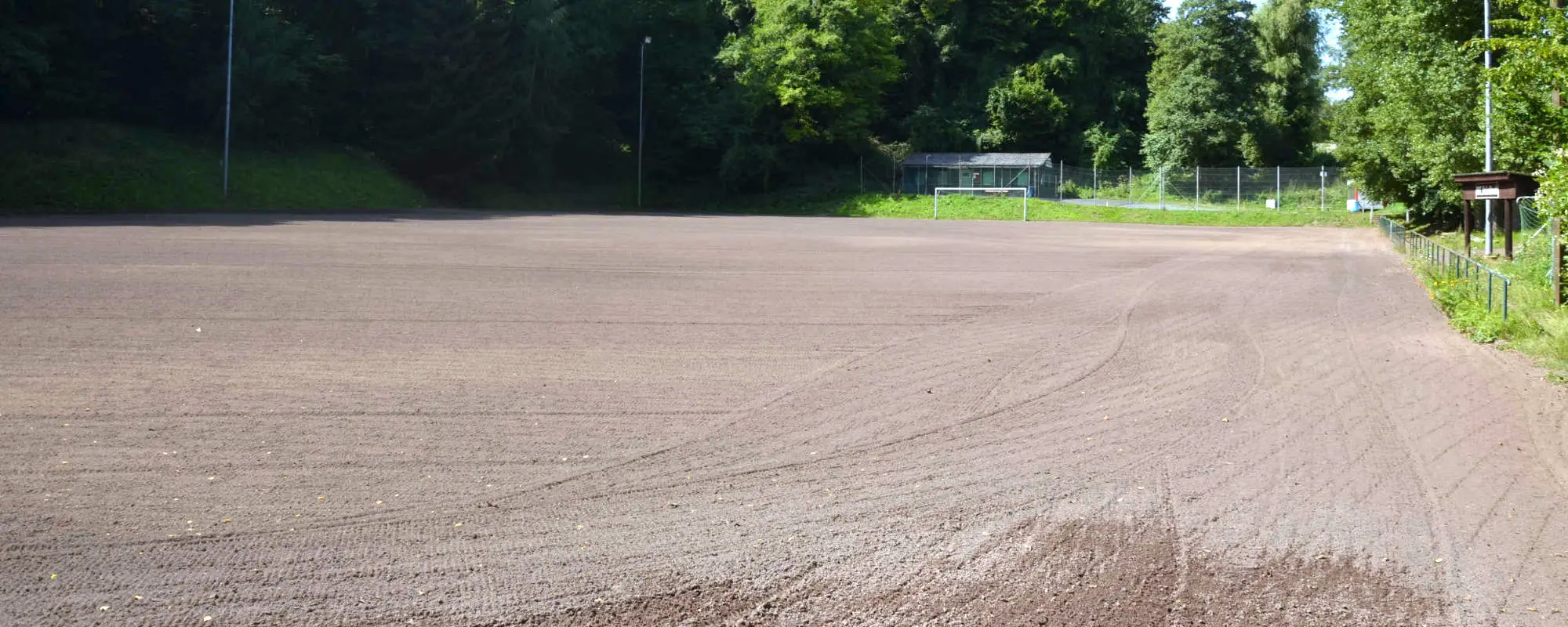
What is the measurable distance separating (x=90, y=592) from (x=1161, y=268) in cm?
2521

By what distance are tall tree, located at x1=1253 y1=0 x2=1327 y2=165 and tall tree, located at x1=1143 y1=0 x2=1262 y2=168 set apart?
1.23 m

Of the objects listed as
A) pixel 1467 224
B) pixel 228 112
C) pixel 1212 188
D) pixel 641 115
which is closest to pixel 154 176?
pixel 228 112

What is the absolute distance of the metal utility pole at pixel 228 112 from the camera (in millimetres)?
53406

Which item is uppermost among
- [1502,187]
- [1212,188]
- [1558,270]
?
[1212,188]

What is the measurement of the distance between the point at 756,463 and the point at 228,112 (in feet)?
172

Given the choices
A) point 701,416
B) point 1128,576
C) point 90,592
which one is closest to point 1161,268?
point 701,416

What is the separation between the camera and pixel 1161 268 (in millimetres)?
27969

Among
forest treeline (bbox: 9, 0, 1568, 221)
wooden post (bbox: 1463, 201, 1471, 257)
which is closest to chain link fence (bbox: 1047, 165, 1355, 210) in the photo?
forest treeline (bbox: 9, 0, 1568, 221)

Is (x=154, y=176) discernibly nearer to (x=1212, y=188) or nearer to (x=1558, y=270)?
(x=1558, y=270)

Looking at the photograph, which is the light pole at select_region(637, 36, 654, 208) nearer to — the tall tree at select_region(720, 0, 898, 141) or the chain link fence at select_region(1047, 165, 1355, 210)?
the tall tree at select_region(720, 0, 898, 141)

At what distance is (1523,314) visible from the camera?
16359mm

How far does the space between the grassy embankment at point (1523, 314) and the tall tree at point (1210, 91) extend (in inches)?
2067

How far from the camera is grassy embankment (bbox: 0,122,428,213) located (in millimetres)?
46781

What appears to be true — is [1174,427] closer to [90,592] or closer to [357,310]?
[90,592]
